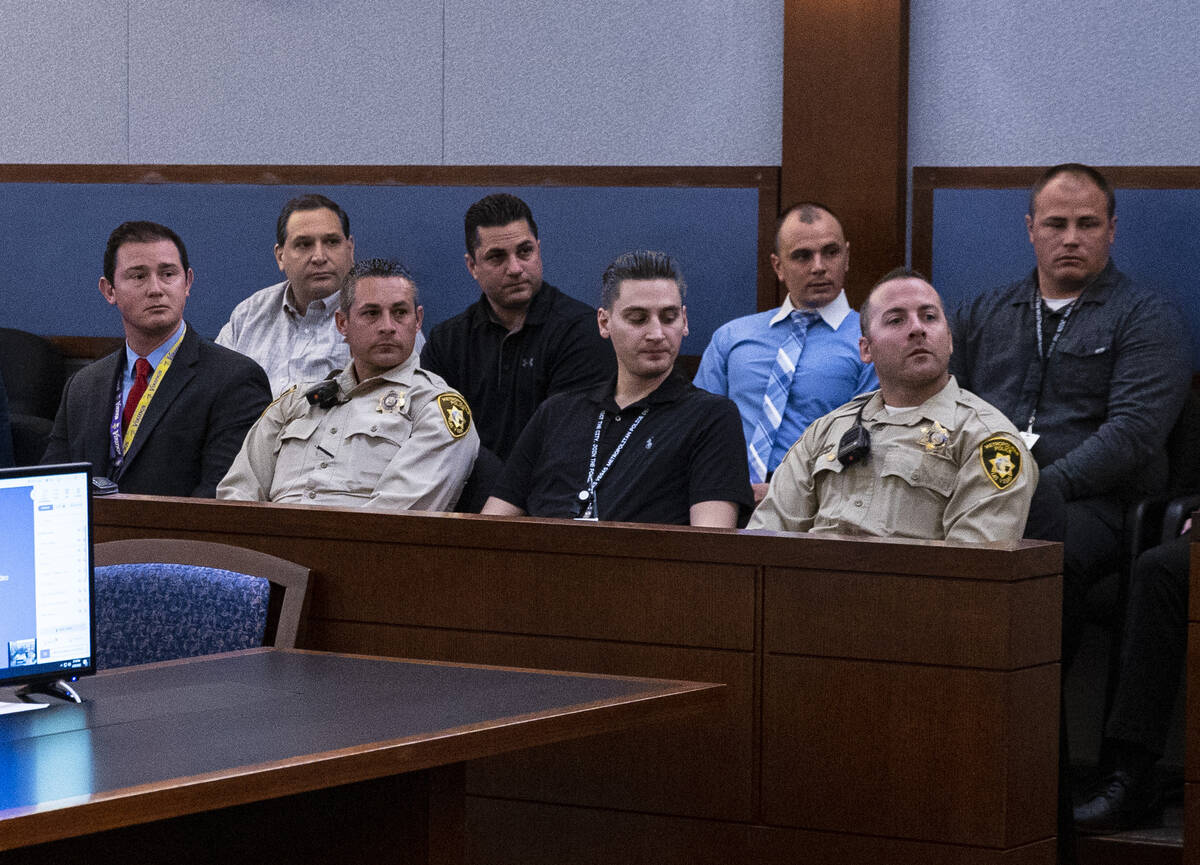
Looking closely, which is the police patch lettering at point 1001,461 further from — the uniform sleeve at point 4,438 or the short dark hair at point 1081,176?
the uniform sleeve at point 4,438

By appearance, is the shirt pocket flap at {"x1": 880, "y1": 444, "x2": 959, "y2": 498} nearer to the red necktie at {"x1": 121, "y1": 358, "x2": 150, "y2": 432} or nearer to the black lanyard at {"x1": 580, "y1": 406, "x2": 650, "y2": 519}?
the black lanyard at {"x1": 580, "y1": 406, "x2": 650, "y2": 519}

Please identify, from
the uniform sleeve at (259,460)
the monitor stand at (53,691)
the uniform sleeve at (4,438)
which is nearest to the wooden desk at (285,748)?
the monitor stand at (53,691)

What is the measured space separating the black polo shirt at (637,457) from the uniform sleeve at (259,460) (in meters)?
0.63

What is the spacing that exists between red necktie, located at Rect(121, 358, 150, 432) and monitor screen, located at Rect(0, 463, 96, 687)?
1976 millimetres

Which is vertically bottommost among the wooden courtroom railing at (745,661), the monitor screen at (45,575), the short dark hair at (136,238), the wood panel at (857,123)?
the wooden courtroom railing at (745,661)

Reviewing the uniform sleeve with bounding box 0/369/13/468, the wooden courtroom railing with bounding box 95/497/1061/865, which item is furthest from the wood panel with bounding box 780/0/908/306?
the uniform sleeve with bounding box 0/369/13/468

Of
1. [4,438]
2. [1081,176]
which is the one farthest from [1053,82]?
[4,438]

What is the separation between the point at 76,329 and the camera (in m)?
5.67

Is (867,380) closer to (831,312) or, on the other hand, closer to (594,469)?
(831,312)

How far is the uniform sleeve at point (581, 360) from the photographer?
Answer: 4.26 m

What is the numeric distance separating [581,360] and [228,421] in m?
0.93

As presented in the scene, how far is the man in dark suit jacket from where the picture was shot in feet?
12.8

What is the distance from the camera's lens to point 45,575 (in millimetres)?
2039

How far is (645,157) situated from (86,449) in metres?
1.97
